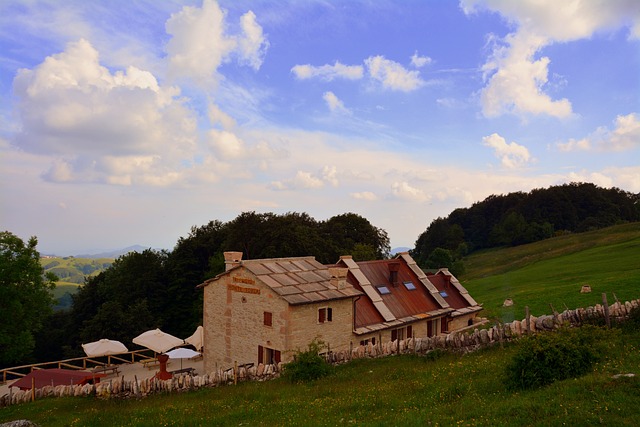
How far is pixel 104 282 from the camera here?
235 ft

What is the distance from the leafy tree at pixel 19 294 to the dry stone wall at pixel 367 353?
21.6m

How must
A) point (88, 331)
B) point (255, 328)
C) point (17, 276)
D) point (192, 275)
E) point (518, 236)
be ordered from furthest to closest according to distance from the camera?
point (518, 236) → point (192, 275) → point (88, 331) → point (17, 276) → point (255, 328)

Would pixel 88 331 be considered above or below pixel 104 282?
below

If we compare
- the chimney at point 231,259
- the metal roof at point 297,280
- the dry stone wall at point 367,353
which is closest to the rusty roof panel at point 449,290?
the metal roof at point 297,280

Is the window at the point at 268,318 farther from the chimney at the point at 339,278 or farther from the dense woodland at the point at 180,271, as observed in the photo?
the dense woodland at the point at 180,271

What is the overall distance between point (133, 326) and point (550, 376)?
55375 mm

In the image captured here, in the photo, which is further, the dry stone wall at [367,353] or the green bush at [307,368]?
the green bush at [307,368]

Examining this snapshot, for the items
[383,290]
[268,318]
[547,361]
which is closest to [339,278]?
[268,318]

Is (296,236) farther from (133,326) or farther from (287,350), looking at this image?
(287,350)

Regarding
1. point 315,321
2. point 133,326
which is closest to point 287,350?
point 315,321

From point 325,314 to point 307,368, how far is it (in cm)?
882

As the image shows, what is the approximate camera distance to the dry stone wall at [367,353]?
19016 millimetres

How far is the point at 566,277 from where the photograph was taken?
49.5 meters

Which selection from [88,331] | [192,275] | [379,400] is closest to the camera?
[379,400]
